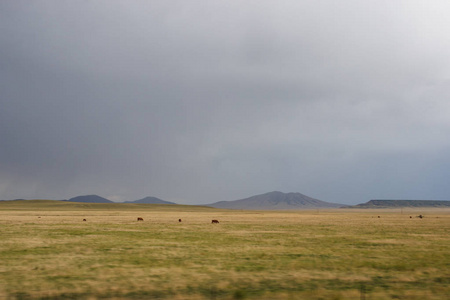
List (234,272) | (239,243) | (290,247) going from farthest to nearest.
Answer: (239,243), (290,247), (234,272)

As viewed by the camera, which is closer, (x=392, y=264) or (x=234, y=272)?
(x=234, y=272)

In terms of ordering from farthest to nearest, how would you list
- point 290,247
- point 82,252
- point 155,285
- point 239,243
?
point 239,243 → point 290,247 → point 82,252 → point 155,285

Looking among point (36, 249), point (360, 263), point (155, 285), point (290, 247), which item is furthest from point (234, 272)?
point (36, 249)

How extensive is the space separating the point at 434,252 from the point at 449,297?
1366 centimetres

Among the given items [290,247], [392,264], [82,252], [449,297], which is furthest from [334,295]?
[82,252]

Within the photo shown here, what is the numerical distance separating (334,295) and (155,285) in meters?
6.82

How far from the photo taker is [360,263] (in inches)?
835

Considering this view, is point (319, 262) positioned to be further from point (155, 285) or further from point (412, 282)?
point (155, 285)

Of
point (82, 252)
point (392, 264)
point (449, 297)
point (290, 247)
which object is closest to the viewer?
point (449, 297)

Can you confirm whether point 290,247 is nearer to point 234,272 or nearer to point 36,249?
point 234,272

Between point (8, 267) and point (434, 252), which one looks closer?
point (8, 267)

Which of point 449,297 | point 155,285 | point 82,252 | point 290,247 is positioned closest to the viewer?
point 449,297

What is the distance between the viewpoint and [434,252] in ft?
84.4

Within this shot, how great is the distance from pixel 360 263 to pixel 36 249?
2045cm
